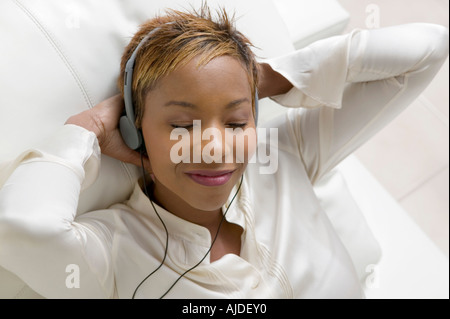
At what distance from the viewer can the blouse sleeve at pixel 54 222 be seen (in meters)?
0.77

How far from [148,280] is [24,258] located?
24cm

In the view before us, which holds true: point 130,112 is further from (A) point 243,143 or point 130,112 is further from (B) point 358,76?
(B) point 358,76

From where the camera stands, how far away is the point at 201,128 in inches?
33.2

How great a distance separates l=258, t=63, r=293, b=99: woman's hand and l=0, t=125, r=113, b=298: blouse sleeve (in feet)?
1.13

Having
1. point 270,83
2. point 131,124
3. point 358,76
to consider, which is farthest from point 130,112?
point 358,76

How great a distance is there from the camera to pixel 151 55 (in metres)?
0.86

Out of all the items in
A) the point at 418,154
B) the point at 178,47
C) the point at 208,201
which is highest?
the point at 178,47

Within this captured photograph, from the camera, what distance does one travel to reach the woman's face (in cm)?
83

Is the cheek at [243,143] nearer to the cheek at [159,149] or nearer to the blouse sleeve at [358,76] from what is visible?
the cheek at [159,149]

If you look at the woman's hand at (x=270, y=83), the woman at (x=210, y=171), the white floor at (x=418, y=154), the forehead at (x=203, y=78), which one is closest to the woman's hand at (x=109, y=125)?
the woman at (x=210, y=171)

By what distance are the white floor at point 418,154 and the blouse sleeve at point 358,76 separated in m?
0.83

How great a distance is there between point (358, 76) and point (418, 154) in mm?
1005

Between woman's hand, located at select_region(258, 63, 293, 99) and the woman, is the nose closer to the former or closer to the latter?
the woman

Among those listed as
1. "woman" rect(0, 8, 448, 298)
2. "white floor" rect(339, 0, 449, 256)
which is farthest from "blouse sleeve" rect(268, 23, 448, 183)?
"white floor" rect(339, 0, 449, 256)
